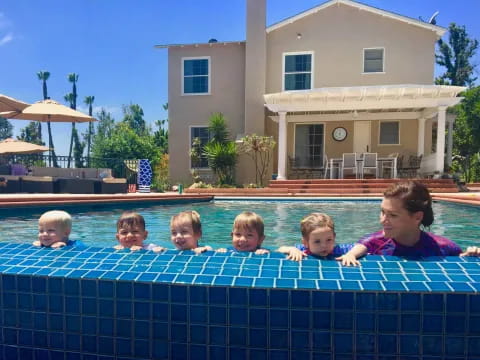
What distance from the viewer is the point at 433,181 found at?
1262 centimetres

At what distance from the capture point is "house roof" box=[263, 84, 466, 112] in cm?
1274

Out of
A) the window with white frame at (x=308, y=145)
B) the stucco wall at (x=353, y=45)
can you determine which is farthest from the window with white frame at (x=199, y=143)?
the stucco wall at (x=353, y=45)

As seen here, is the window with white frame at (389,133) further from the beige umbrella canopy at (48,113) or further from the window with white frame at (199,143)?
the beige umbrella canopy at (48,113)

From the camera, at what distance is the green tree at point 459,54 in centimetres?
3038

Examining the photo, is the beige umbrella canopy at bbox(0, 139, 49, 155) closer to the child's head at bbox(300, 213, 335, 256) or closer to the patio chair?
the patio chair

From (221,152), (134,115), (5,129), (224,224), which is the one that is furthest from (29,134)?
(224,224)

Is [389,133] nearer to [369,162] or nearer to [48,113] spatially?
[369,162]

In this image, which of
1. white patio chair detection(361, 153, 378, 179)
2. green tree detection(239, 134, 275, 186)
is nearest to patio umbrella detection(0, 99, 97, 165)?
green tree detection(239, 134, 275, 186)

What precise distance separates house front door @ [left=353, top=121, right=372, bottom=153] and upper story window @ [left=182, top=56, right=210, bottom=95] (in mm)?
6997

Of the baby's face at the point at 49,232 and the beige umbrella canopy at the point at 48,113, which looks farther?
the beige umbrella canopy at the point at 48,113

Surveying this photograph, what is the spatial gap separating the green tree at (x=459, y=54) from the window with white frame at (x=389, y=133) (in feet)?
63.1

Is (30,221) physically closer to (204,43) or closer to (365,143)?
(204,43)

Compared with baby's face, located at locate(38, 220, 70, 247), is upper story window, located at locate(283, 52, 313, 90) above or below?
above

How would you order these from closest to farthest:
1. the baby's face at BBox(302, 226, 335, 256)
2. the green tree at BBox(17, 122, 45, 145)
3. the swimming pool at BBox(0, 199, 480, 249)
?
the baby's face at BBox(302, 226, 335, 256) → the swimming pool at BBox(0, 199, 480, 249) → the green tree at BBox(17, 122, 45, 145)
